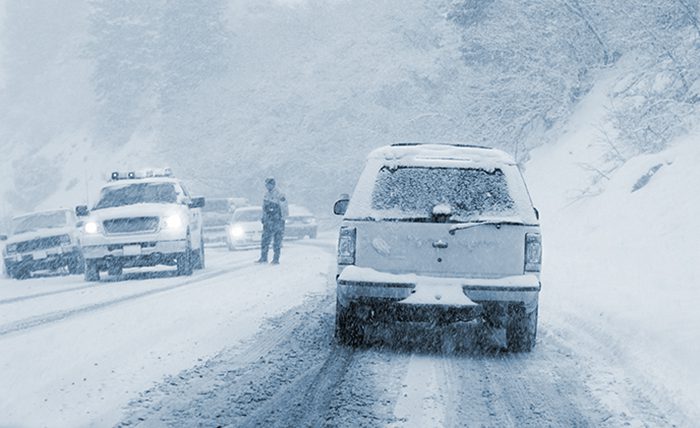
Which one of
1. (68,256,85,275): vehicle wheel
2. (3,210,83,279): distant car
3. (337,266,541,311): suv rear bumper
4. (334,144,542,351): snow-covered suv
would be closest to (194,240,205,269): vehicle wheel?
(68,256,85,275): vehicle wheel

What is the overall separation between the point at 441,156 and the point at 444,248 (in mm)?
912

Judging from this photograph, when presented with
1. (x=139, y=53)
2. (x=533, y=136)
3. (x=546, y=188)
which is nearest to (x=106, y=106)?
(x=139, y=53)

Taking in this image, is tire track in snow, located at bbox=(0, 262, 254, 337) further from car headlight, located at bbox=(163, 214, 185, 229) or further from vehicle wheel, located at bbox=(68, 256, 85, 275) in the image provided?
vehicle wheel, located at bbox=(68, 256, 85, 275)

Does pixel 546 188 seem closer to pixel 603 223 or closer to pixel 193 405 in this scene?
pixel 603 223

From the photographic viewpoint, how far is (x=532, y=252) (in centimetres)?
710

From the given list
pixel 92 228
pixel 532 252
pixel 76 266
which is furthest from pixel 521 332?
pixel 76 266

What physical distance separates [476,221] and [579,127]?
20542 millimetres

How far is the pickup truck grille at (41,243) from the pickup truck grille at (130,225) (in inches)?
211

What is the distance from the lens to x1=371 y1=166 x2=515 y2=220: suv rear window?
23.5 ft

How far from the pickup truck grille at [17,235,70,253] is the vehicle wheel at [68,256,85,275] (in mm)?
504

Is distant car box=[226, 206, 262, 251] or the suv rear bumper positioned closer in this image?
the suv rear bumper

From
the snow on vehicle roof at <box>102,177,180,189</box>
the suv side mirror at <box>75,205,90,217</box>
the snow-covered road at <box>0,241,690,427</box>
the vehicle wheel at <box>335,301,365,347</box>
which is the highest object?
the snow on vehicle roof at <box>102,177,180,189</box>

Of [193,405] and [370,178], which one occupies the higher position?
[370,178]

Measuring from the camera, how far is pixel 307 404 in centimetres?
537
